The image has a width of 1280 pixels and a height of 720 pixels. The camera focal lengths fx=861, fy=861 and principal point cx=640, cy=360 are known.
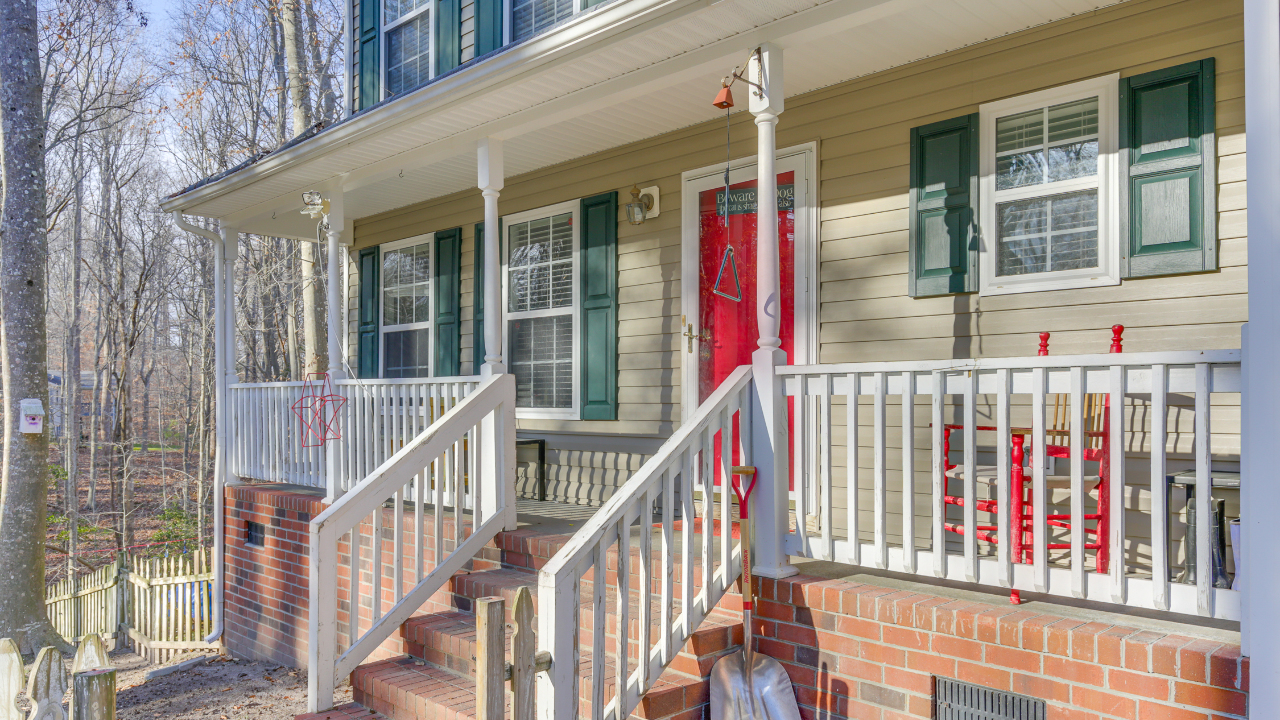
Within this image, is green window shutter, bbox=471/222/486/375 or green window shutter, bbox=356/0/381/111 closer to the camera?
green window shutter, bbox=471/222/486/375

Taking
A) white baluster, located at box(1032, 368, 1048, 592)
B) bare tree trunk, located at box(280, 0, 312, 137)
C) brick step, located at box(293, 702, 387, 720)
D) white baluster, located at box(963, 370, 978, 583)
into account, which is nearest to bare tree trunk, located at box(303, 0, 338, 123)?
bare tree trunk, located at box(280, 0, 312, 137)

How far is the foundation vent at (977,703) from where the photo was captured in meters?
2.97

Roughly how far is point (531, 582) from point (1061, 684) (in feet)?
8.54

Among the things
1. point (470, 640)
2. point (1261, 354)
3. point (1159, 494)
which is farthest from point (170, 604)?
point (1261, 354)

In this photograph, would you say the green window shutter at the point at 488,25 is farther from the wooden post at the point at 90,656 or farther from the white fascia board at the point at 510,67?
the wooden post at the point at 90,656

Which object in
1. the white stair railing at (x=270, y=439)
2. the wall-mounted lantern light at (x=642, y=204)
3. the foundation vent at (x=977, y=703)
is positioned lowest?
the foundation vent at (x=977, y=703)

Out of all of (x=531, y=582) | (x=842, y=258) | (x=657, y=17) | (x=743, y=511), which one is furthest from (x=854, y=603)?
(x=657, y=17)

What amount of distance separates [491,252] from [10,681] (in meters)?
3.22

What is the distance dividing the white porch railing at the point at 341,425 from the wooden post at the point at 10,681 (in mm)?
2424

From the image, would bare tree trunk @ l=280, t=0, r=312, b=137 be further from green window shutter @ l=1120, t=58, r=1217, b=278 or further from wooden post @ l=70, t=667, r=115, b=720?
green window shutter @ l=1120, t=58, r=1217, b=278

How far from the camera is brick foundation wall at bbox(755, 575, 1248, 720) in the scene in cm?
263

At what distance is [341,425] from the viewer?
611 cm

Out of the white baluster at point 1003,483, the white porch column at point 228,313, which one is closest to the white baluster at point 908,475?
the white baluster at point 1003,483

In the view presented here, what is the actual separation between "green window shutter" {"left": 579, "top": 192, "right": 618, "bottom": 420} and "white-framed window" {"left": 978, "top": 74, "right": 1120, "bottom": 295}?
9.05 feet
